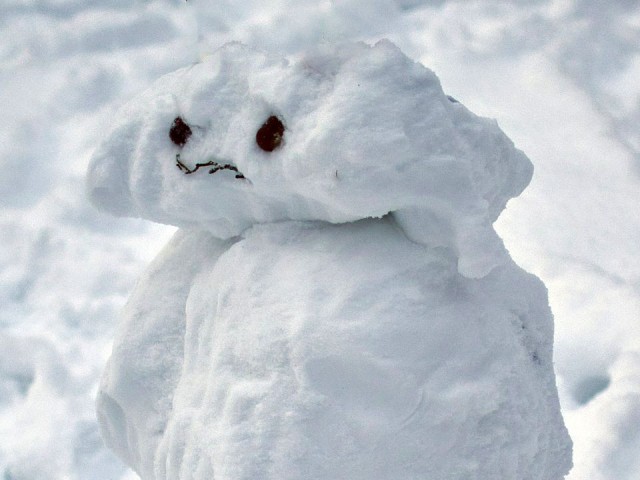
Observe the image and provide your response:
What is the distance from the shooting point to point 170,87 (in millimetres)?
861

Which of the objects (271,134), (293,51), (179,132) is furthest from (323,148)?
(293,51)

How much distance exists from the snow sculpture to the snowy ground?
0.40m

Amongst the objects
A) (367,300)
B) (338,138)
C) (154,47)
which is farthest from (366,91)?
(154,47)

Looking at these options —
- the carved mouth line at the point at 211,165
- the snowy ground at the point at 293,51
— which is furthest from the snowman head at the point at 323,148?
the snowy ground at the point at 293,51

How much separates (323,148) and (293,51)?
162cm

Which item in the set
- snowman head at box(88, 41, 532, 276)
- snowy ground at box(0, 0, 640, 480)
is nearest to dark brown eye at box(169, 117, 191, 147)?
snowman head at box(88, 41, 532, 276)

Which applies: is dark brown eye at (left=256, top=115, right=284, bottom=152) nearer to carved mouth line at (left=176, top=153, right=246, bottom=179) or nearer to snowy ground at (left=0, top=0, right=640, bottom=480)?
carved mouth line at (left=176, top=153, right=246, bottom=179)

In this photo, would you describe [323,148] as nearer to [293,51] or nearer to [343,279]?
A: [343,279]

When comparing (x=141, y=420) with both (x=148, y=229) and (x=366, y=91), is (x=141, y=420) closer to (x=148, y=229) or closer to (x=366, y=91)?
(x=366, y=91)

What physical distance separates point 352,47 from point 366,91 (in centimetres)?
6

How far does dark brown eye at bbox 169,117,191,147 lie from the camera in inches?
32.2

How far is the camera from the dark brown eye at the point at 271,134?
2.40 ft

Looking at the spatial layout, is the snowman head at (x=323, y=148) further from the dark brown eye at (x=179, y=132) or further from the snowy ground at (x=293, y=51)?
the snowy ground at (x=293, y=51)

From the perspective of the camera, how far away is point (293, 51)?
223 centimetres
